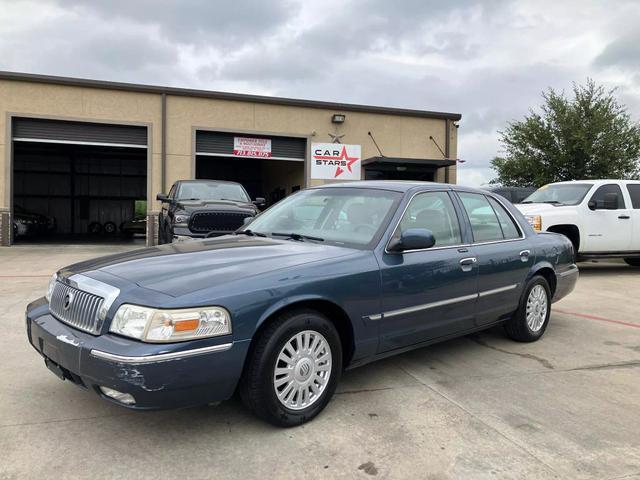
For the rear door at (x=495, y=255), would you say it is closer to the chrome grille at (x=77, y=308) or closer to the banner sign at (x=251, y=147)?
the chrome grille at (x=77, y=308)

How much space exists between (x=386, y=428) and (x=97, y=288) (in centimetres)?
188

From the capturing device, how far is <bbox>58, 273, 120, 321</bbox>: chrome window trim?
282 cm

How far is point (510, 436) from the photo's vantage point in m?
3.09

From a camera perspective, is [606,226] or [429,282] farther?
[606,226]

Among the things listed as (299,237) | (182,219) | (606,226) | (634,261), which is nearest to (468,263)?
(299,237)

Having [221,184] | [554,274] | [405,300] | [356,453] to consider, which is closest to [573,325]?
[554,274]

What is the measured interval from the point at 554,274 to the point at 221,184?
7.12 meters

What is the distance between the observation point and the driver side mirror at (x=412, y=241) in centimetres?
353

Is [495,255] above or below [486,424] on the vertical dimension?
above

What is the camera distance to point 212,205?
9398 millimetres

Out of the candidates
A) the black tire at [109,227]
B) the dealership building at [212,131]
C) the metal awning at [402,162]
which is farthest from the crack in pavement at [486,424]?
the black tire at [109,227]

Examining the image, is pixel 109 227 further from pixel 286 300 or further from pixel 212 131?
pixel 286 300

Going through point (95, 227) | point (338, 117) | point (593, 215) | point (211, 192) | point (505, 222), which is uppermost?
point (338, 117)

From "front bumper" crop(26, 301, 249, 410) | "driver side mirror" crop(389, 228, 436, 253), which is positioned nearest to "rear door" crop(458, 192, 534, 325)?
"driver side mirror" crop(389, 228, 436, 253)
